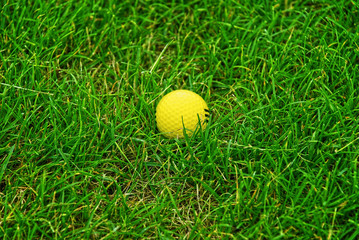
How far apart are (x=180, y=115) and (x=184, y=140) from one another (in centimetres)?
16

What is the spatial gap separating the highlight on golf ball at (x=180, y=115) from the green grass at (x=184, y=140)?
0.23 feet

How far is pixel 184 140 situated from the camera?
2834mm

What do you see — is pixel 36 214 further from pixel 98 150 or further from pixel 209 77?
pixel 209 77

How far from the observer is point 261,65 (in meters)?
3.37

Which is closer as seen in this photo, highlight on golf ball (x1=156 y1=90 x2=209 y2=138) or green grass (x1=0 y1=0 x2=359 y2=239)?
green grass (x1=0 y1=0 x2=359 y2=239)

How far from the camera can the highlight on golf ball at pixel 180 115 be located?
281cm

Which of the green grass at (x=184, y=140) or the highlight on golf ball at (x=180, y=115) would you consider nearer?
the green grass at (x=184, y=140)

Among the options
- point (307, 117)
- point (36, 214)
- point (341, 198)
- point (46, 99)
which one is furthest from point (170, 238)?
point (46, 99)

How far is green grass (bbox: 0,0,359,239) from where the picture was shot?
247cm

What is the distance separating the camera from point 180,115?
2.80 m

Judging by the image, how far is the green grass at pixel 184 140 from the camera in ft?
8.09

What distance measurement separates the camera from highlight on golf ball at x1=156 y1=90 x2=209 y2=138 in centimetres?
281

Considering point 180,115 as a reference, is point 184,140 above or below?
below

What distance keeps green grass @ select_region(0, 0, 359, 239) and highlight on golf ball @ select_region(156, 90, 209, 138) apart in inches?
2.7
